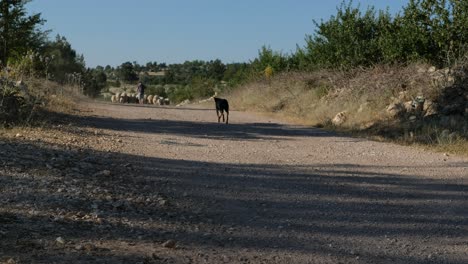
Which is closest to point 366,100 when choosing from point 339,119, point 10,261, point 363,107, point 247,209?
point 363,107

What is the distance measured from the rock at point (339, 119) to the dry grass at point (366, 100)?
0.16m

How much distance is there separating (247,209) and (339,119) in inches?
462

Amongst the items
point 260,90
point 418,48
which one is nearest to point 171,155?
point 418,48

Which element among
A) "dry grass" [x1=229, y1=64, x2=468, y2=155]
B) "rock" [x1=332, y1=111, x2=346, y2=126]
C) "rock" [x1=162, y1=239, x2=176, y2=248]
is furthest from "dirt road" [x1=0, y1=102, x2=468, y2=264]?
"rock" [x1=332, y1=111, x2=346, y2=126]

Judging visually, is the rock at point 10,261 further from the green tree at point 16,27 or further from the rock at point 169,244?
the green tree at point 16,27

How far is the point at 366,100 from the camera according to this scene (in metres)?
17.8

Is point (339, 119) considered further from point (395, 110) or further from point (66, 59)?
point (66, 59)

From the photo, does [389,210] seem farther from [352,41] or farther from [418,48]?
[352,41]

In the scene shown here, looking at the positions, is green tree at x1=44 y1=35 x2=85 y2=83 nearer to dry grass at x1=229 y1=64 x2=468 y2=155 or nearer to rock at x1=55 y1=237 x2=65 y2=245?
dry grass at x1=229 y1=64 x2=468 y2=155

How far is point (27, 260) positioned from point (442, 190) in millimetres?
5498

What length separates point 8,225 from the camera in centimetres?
462

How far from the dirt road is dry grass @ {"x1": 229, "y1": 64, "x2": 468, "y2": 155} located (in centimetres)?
290

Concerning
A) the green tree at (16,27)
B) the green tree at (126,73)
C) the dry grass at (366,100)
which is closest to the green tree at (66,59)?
the green tree at (16,27)

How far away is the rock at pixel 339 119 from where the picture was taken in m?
17.1
